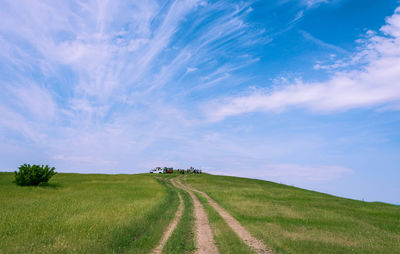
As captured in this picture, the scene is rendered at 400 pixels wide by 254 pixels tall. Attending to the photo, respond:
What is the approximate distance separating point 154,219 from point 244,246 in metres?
8.66

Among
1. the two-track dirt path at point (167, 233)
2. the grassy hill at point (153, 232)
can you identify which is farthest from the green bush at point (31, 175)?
the two-track dirt path at point (167, 233)

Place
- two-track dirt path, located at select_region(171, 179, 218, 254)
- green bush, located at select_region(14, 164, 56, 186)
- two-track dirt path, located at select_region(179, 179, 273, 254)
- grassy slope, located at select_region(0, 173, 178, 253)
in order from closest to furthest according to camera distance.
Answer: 1. two-track dirt path, located at select_region(171, 179, 218, 254)
2. grassy slope, located at select_region(0, 173, 178, 253)
3. two-track dirt path, located at select_region(179, 179, 273, 254)
4. green bush, located at select_region(14, 164, 56, 186)

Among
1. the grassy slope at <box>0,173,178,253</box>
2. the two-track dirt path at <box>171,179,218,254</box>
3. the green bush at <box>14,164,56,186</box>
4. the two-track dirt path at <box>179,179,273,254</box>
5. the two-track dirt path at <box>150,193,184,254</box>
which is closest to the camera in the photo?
the two-track dirt path at <box>150,193,184,254</box>

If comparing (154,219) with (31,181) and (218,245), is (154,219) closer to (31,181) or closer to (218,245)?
(218,245)

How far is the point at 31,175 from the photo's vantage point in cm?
4188

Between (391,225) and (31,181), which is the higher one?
(31,181)

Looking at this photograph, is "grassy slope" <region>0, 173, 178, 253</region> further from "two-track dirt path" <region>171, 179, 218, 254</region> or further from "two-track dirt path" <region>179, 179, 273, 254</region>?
"two-track dirt path" <region>179, 179, 273, 254</region>

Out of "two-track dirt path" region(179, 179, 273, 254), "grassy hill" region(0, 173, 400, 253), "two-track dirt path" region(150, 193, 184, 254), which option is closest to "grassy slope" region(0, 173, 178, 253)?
"grassy hill" region(0, 173, 400, 253)

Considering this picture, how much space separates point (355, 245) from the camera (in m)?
15.3

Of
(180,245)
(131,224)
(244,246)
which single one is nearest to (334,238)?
(244,246)

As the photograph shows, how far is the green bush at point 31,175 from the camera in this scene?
41625mm

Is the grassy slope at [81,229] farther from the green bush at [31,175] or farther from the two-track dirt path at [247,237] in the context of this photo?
the green bush at [31,175]

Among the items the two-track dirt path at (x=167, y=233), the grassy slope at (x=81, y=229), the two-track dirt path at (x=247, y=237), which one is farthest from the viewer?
the two-track dirt path at (x=247, y=237)

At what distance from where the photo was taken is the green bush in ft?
137
